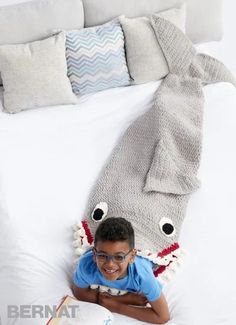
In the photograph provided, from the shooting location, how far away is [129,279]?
1471 mm

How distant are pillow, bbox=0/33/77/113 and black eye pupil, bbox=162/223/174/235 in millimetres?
909

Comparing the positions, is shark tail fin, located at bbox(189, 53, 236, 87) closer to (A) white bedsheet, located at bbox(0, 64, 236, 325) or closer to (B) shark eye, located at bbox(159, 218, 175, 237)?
(A) white bedsheet, located at bbox(0, 64, 236, 325)

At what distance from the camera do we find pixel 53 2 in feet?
7.91

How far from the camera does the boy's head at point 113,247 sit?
4.44ft

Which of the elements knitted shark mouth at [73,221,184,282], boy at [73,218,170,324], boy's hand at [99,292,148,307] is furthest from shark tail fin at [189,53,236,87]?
boy's hand at [99,292,148,307]

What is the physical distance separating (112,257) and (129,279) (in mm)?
141

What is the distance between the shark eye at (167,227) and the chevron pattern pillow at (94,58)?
3.09 feet

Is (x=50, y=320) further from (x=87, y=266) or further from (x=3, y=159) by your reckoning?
(x=3, y=159)

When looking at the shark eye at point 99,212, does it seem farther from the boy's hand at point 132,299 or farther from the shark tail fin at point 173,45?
the shark tail fin at point 173,45

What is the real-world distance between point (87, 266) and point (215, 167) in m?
0.72

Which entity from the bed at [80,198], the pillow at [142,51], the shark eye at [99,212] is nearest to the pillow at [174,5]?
the pillow at [142,51]

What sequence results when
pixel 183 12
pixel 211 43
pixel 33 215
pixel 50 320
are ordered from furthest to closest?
pixel 211 43 → pixel 183 12 → pixel 33 215 → pixel 50 320

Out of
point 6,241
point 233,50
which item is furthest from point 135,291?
point 233,50

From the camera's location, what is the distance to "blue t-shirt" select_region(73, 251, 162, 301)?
4.75 ft
